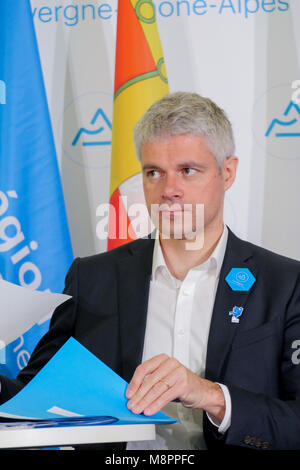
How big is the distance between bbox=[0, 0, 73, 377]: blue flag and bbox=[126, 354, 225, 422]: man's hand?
4.40ft

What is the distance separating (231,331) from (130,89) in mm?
1319

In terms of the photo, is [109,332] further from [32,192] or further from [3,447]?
[32,192]

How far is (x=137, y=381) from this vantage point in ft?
3.63

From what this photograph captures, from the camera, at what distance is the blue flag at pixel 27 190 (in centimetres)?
249

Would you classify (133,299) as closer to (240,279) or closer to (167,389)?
(240,279)

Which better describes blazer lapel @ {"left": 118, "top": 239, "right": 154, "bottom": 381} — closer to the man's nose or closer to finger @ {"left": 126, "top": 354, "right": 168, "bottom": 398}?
the man's nose

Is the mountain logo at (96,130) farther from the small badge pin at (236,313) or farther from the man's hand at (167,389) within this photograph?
the man's hand at (167,389)

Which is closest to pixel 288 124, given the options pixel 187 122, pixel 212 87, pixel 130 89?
pixel 212 87

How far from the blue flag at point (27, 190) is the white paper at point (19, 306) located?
1.30 metres

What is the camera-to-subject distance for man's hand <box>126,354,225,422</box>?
1066 mm

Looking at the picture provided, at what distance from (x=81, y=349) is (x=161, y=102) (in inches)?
33.4

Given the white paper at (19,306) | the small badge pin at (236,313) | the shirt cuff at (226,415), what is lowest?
the shirt cuff at (226,415)

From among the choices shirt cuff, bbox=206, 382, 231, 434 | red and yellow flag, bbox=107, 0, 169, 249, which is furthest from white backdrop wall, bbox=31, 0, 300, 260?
shirt cuff, bbox=206, 382, 231, 434

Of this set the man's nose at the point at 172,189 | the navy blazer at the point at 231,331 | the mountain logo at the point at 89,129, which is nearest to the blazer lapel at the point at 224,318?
the navy blazer at the point at 231,331
